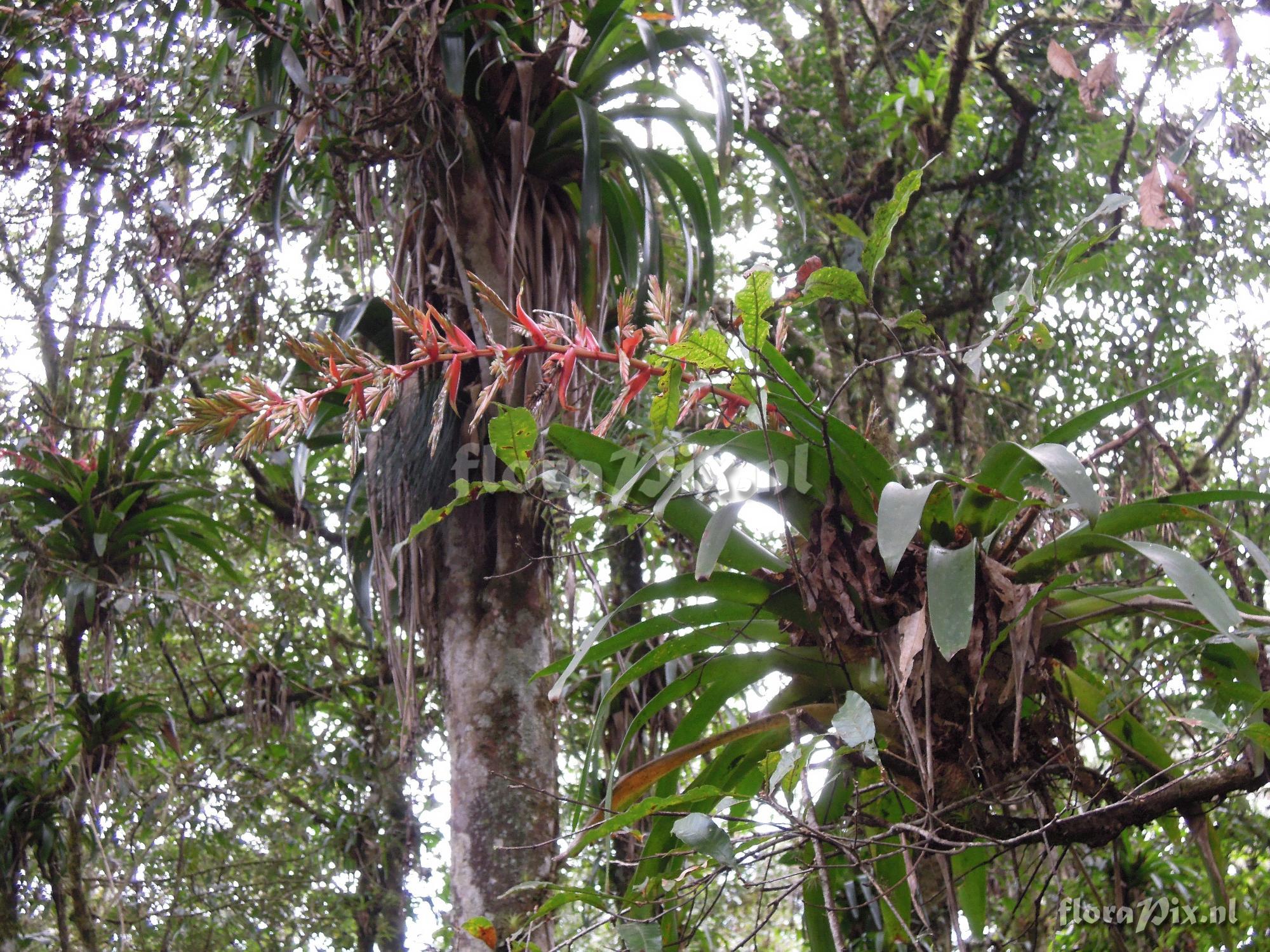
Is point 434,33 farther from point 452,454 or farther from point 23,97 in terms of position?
point 23,97

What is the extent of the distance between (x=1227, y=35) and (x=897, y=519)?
1879mm

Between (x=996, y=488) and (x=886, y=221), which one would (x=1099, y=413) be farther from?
(x=886, y=221)

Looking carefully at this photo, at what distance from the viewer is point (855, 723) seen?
992 mm

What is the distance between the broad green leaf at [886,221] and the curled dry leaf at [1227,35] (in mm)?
1570

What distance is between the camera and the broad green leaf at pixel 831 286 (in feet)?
3.70

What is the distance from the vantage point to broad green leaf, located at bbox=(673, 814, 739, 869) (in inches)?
37.6

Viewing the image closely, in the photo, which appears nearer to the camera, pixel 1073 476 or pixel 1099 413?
pixel 1073 476

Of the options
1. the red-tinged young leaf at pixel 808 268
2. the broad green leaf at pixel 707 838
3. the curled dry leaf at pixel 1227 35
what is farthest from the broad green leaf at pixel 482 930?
the curled dry leaf at pixel 1227 35

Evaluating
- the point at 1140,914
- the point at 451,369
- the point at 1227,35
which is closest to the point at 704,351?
the point at 451,369

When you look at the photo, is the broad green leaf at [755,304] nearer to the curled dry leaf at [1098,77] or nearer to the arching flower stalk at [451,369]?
the arching flower stalk at [451,369]

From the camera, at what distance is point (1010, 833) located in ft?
3.68

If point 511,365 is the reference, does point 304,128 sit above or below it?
above

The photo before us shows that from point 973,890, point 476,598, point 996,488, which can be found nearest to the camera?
point 996,488

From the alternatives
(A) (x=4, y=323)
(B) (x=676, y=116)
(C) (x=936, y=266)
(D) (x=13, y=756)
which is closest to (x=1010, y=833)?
(B) (x=676, y=116)
